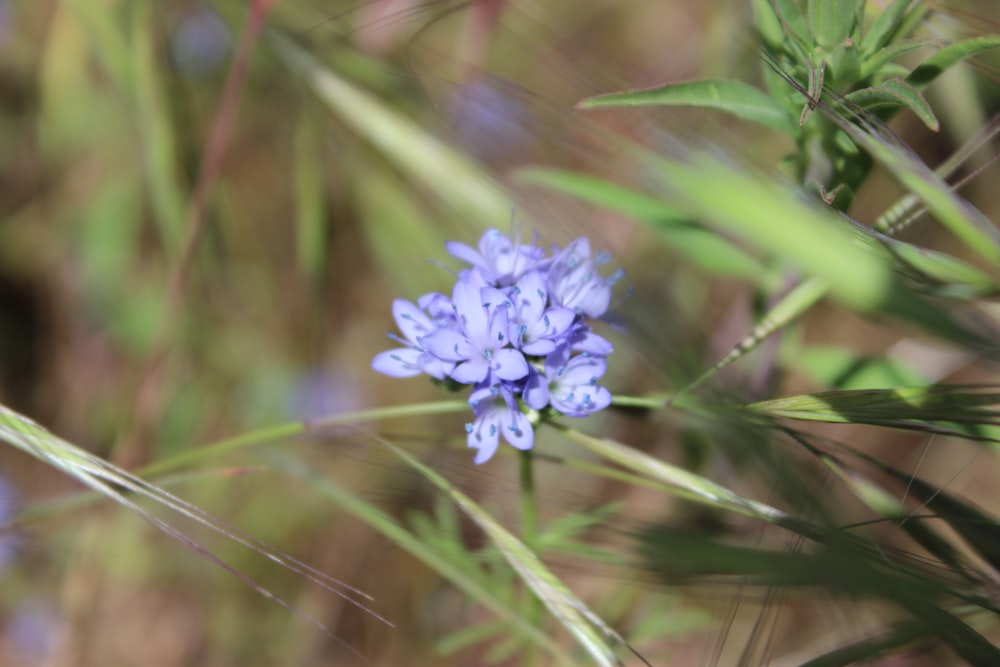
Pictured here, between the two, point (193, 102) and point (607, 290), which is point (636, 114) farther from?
point (193, 102)

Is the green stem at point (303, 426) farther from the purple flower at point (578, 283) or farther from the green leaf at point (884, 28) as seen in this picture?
the green leaf at point (884, 28)

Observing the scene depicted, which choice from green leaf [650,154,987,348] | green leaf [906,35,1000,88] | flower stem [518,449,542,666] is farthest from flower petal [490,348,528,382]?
green leaf [906,35,1000,88]

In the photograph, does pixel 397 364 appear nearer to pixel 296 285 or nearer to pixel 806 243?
pixel 806 243

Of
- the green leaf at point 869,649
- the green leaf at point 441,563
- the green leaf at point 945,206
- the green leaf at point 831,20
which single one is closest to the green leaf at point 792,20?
the green leaf at point 831,20

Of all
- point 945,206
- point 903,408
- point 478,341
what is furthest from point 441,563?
point 945,206

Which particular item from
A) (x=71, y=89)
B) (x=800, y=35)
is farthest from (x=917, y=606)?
(x=71, y=89)

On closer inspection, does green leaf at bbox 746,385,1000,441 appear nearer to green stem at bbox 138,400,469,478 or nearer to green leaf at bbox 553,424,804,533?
green leaf at bbox 553,424,804,533

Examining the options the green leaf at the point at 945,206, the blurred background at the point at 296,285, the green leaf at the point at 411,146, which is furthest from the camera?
the blurred background at the point at 296,285
